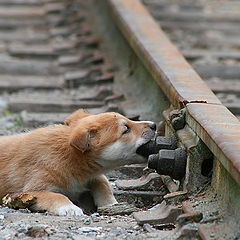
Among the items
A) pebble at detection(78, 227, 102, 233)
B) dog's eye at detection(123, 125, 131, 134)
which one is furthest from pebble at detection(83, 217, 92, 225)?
dog's eye at detection(123, 125, 131, 134)

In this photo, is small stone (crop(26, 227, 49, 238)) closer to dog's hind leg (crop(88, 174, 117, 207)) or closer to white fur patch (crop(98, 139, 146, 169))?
dog's hind leg (crop(88, 174, 117, 207))

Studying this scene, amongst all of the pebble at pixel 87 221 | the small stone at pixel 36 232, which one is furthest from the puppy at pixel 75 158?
the small stone at pixel 36 232

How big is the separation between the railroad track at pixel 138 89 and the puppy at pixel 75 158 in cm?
16

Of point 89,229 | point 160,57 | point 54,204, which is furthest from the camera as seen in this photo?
point 160,57

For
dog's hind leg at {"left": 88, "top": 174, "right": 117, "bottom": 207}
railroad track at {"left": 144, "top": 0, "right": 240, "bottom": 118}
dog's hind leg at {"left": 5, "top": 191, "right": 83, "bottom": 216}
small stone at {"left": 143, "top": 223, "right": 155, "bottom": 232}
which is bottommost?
railroad track at {"left": 144, "top": 0, "right": 240, "bottom": 118}

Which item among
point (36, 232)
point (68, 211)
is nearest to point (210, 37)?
point (68, 211)

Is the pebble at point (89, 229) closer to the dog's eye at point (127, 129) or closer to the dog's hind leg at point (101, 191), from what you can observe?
the dog's hind leg at point (101, 191)

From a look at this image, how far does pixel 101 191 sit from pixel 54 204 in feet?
1.28

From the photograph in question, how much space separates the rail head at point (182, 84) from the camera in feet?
14.5

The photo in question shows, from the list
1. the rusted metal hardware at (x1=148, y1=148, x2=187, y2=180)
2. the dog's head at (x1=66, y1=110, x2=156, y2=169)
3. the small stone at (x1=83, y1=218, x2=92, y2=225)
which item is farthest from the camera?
the dog's head at (x1=66, y1=110, x2=156, y2=169)

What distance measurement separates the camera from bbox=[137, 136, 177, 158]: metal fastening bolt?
5359 millimetres

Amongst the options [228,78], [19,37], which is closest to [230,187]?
[228,78]

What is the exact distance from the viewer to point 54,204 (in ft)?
17.0

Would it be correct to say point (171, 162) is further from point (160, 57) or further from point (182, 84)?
point (160, 57)
